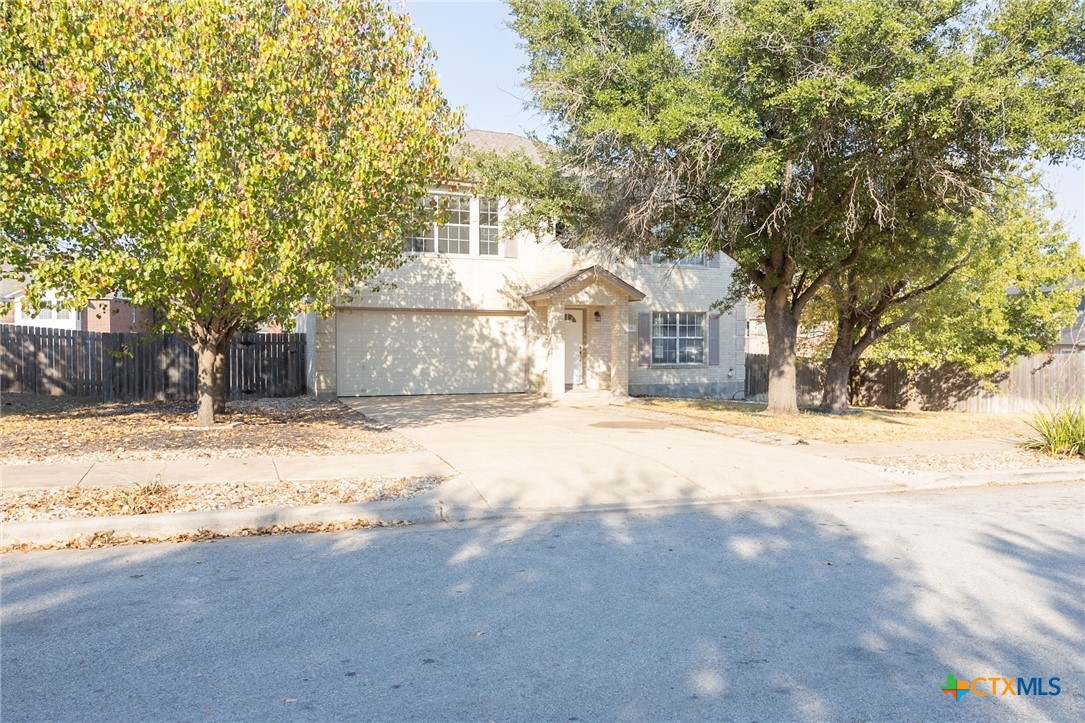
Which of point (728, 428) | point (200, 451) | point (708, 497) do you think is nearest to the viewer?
point (708, 497)

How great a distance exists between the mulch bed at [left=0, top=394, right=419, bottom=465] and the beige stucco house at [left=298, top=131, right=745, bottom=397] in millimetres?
3201

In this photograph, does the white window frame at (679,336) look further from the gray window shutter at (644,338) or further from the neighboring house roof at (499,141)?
the neighboring house roof at (499,141)

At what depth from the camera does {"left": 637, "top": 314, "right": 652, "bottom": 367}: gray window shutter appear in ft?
76.9

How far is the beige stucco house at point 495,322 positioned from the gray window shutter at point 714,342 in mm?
1276

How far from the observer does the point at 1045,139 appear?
37.5 ft

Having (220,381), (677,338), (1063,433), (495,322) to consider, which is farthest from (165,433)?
(677,338)

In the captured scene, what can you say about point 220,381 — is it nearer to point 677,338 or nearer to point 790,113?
point 790,113

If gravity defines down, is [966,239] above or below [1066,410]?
above

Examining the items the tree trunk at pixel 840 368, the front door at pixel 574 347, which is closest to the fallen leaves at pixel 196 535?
the tree trunk at pixel 840 368

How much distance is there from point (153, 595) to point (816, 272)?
47.0 ft

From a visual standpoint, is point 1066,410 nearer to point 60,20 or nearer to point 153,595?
point 153,595

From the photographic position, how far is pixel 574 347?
22.5m

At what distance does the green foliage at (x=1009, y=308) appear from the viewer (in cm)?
1995

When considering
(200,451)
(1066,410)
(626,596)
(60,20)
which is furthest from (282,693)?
(1066,410)
